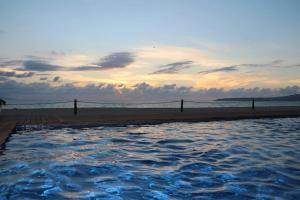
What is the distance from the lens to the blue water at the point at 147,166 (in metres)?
4.98

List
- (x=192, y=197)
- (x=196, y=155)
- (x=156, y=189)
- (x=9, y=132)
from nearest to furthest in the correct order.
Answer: (x=192, y=197) → (x=156, y=189) → (x=196, y=155) → (x=9, y=132)

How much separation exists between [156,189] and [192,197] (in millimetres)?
691

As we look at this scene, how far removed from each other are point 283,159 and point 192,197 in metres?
3.81

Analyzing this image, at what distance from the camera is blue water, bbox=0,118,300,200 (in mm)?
4977

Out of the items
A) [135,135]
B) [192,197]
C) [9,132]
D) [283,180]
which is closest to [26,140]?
[9,132]

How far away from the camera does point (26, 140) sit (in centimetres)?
948

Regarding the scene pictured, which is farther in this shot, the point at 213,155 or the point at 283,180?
the point at 213,155

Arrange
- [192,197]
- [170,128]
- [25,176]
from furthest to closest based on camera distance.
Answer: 1. [170,128]
2. [25,176]
3. [192,197]

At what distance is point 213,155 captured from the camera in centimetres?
777

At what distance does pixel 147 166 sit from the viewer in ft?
21.7

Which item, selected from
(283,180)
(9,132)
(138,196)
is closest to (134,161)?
(138,196)

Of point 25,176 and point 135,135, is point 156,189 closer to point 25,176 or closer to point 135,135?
point 25,176

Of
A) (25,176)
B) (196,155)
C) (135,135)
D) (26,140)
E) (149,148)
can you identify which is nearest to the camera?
(25,176)

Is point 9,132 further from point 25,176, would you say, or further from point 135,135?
point 25,176
